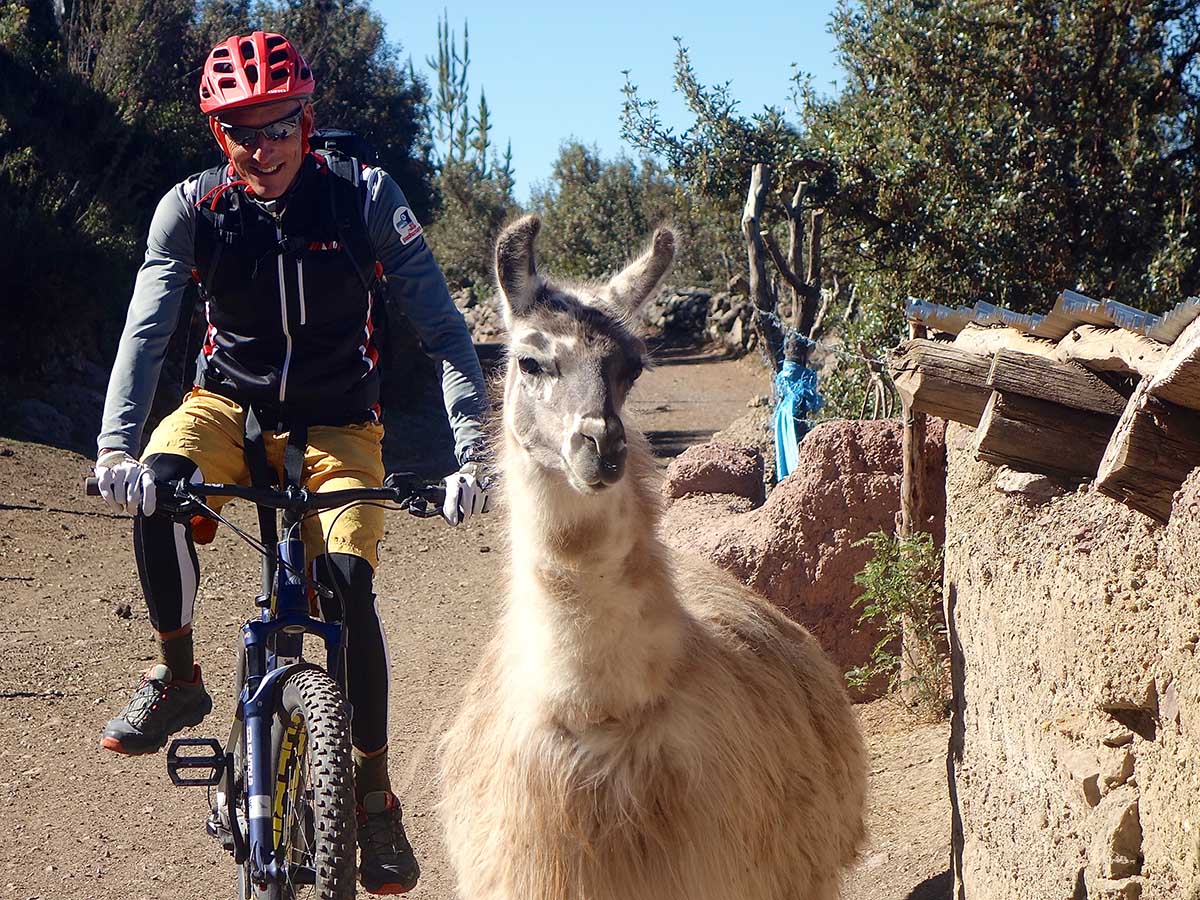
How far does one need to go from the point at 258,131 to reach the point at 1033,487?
2403 mm

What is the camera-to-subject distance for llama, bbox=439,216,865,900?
9.99ft

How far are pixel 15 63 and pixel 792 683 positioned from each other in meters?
15.1

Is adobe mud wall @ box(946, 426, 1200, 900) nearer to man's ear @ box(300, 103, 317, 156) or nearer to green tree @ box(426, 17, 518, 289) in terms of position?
man's ear @ box(300, 103, 317, 156)

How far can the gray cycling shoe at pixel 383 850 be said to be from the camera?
3547mm

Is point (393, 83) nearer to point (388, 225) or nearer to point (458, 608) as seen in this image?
point (458, 608)

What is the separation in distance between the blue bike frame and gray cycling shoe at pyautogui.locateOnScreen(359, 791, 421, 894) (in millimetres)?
385

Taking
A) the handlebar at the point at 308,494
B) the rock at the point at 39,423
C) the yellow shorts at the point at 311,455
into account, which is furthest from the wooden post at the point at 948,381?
the rock at the point at 39,423

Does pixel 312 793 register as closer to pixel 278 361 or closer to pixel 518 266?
pixel 278 361

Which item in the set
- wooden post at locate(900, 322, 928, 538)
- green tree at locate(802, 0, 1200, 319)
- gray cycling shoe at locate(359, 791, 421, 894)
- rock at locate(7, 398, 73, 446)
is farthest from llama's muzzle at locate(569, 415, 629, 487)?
rock at locate(7, 398, 73, 446)

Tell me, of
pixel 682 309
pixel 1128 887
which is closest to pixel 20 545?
pixel 1128 887

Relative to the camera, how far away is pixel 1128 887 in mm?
3004

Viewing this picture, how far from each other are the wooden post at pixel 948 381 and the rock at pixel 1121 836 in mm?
1122

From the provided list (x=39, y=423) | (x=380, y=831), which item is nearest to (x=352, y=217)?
(x=380, y=831)

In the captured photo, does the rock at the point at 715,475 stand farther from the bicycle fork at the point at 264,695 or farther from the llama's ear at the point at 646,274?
the bicycle fork at the point at 264,695
